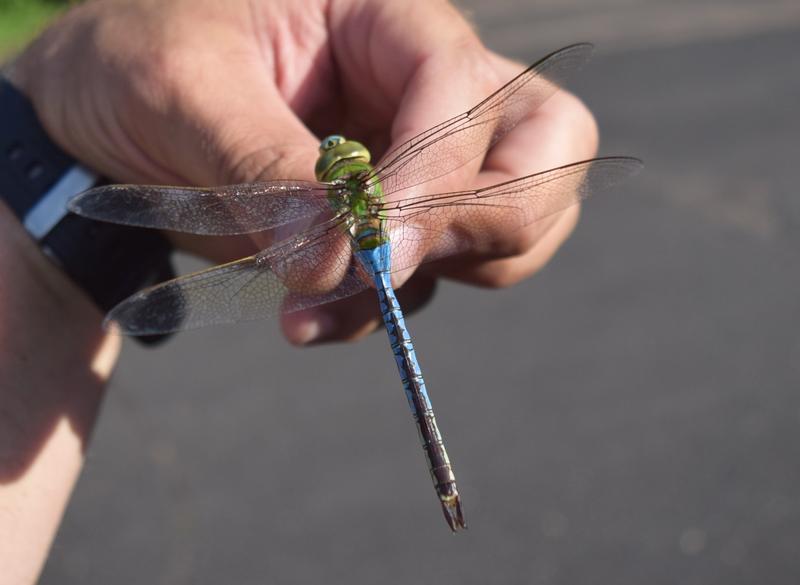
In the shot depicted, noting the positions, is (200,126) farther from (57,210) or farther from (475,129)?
(475,129)

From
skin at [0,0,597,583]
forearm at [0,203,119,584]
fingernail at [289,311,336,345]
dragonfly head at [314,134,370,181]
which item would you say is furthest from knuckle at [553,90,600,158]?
forearm at [0,203,119,584]

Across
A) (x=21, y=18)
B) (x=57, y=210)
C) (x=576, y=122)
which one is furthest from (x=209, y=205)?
(x=21, y=18)

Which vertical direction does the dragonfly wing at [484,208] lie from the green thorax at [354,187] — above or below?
below

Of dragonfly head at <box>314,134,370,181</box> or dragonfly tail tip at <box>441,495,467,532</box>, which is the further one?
dragonfly head at <box>314,134,370,181</box>

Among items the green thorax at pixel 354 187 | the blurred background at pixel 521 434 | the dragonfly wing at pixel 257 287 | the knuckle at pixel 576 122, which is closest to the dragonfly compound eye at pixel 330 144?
the green thorax at pixel 354 187

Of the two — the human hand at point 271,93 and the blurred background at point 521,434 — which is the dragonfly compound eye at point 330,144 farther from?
the blurred background at point 521,434

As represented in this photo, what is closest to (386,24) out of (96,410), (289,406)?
(96,410)

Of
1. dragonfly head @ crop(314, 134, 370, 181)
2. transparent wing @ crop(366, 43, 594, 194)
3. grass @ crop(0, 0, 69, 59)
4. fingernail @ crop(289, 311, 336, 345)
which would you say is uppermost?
dragonfly head @ crop(314, 134, 370, 181)

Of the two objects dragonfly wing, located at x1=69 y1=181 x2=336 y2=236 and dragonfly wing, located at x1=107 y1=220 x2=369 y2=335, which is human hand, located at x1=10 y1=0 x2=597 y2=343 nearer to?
dragonfly wing, located at x1=69 y1=181 x2=336 y2=236
